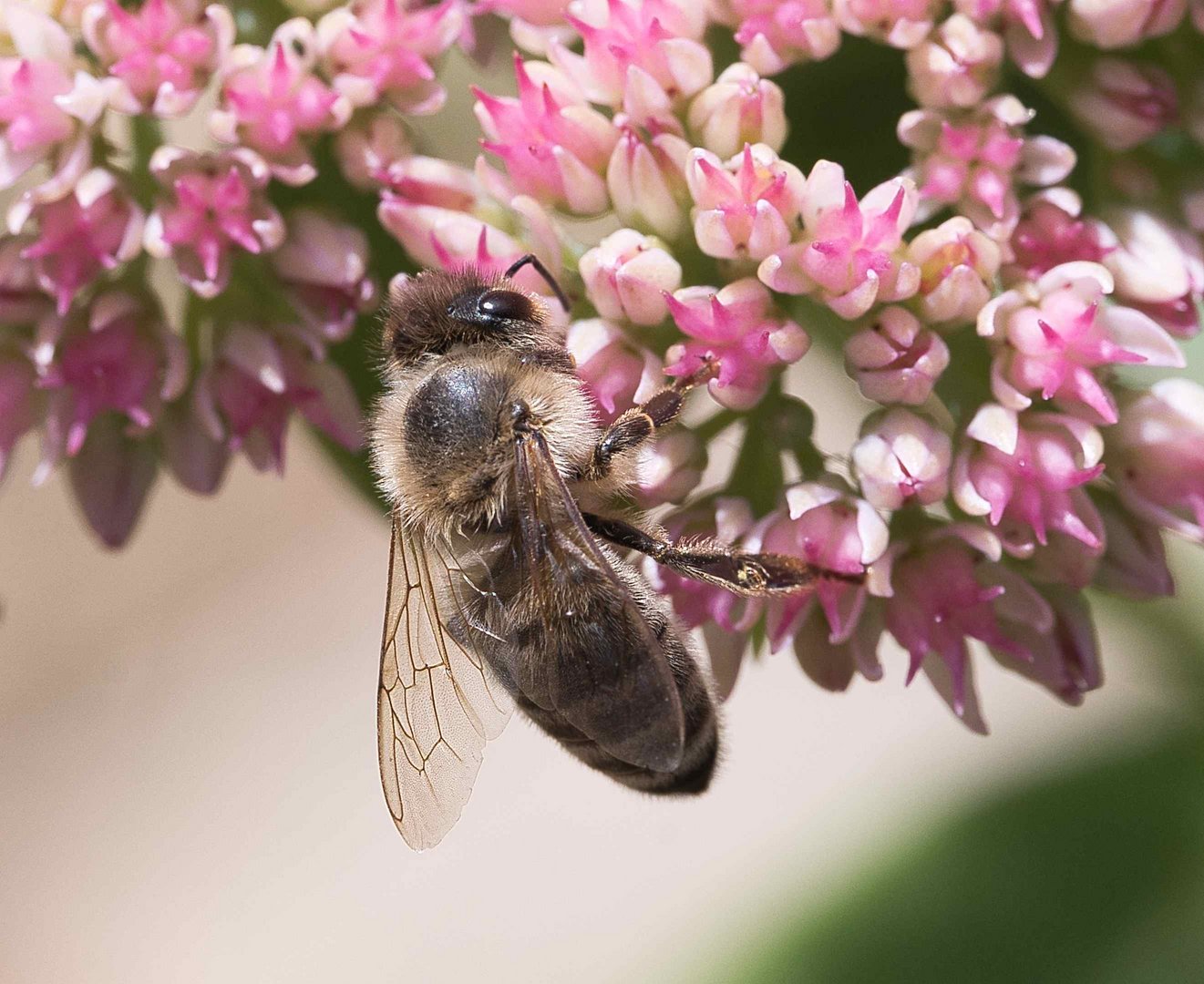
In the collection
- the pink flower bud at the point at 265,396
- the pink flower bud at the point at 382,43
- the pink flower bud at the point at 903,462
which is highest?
the pink flower bud at the point at 382,43

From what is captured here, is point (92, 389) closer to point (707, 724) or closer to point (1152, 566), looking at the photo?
point (707, 724)

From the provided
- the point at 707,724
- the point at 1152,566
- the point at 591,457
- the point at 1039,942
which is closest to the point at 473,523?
the point at 591,457

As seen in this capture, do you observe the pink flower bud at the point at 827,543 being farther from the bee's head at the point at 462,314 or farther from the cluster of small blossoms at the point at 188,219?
the cluster of small blossoms at the point at 188,219

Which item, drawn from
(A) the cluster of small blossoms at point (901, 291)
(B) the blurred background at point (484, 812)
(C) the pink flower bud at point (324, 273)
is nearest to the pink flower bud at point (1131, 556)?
(A) the cluster of small blossoms at point (901, 291)

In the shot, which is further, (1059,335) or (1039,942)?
(1039,942)

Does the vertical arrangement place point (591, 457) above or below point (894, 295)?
below

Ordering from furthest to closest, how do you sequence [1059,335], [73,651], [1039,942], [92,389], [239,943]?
[73,651] → [239,943] → [1039,942] → [92,389] → [1059,335]
